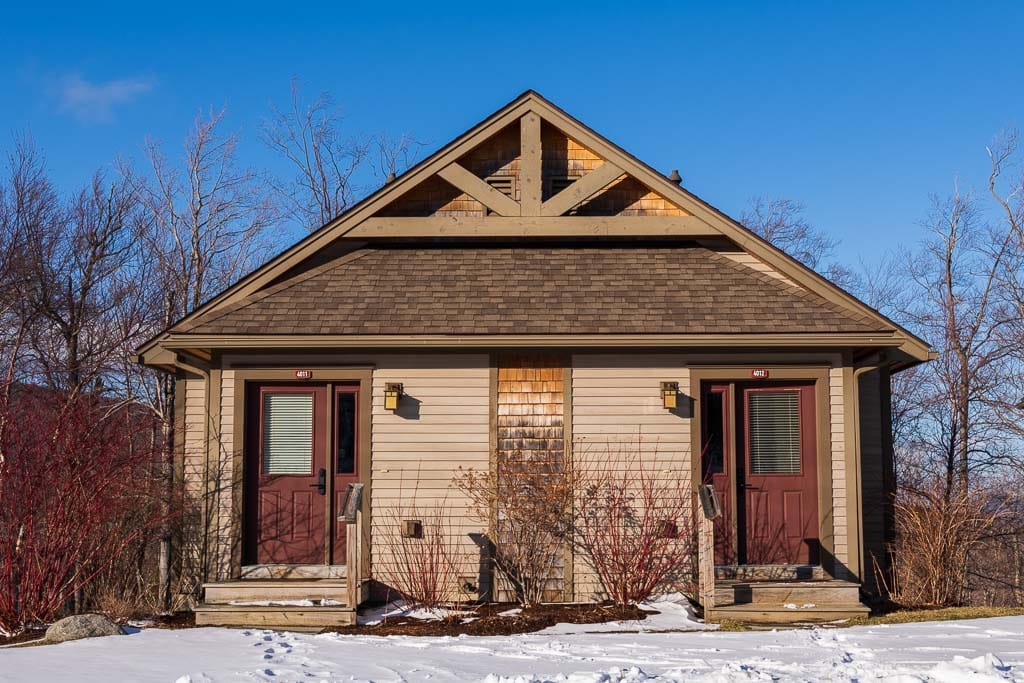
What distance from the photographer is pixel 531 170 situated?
39.5 feet

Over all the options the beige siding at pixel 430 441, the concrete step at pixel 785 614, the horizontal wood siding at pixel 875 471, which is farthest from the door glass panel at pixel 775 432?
the beige siding at pixel 430 441

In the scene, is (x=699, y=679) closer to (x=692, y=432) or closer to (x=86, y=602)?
(x=692, y=432)

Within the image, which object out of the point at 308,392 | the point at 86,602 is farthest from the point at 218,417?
the point at 86,602

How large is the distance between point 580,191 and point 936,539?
17.9 ft

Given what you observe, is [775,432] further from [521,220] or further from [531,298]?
[521,220]

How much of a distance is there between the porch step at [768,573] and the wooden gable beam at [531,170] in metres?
4.56

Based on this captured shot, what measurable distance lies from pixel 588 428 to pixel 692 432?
111 cm

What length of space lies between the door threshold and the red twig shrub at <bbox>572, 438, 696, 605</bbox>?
2546 millimetres

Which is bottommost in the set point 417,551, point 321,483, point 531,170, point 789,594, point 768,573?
point 789,594

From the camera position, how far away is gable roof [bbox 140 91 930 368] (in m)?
11.8

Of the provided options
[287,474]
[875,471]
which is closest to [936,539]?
[875,471]

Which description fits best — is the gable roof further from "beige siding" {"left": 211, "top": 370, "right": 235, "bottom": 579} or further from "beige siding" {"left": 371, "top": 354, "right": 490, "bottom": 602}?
"beige siding" {"left": 371, "top": 354, "right": 490, "bottom": 602}

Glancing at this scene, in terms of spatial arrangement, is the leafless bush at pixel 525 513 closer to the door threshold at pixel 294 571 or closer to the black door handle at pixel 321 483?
the black door handle at pixel 321 483

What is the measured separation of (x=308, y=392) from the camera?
11.2 m
